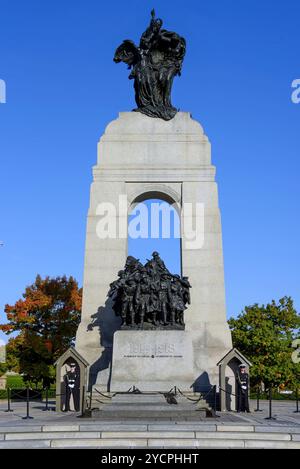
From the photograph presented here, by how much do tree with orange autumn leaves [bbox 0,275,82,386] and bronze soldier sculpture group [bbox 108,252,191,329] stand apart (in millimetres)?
16617

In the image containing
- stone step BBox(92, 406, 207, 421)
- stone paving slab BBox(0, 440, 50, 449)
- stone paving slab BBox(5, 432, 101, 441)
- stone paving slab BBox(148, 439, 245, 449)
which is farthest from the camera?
stone step BBox(92, 406, 207, 421)

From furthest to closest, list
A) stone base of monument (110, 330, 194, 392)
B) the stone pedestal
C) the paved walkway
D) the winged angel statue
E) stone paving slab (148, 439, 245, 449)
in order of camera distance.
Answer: the winged angel statue < the stone pedestal < stone base of monument (110, 330, 194, 392) < the paved walkway < stone paving slab (148, 439, 245, 449)

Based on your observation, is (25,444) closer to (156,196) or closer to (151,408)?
(151,408)

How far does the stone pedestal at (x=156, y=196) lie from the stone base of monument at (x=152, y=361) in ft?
11.4

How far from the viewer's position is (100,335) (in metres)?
24.5

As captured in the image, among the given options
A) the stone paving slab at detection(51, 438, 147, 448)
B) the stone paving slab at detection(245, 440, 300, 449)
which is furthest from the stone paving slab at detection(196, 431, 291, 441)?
the stone paving slab at detection(51, 438, 147, 448)

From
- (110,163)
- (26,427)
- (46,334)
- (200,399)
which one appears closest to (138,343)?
(200,399)

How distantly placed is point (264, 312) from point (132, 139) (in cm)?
2424

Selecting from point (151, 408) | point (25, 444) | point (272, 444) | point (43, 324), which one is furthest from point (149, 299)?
point (43, 324)

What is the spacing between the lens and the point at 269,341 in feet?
140

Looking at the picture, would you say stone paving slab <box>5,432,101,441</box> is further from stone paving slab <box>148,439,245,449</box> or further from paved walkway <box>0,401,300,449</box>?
stone paving slab <box>148,439,245,449</box>

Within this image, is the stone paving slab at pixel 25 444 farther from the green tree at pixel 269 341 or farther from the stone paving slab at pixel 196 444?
the green tree at pixel 269 341

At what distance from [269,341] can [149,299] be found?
928 inches

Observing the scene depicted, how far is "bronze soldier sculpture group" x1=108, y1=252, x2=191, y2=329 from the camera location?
21172 millimetres
